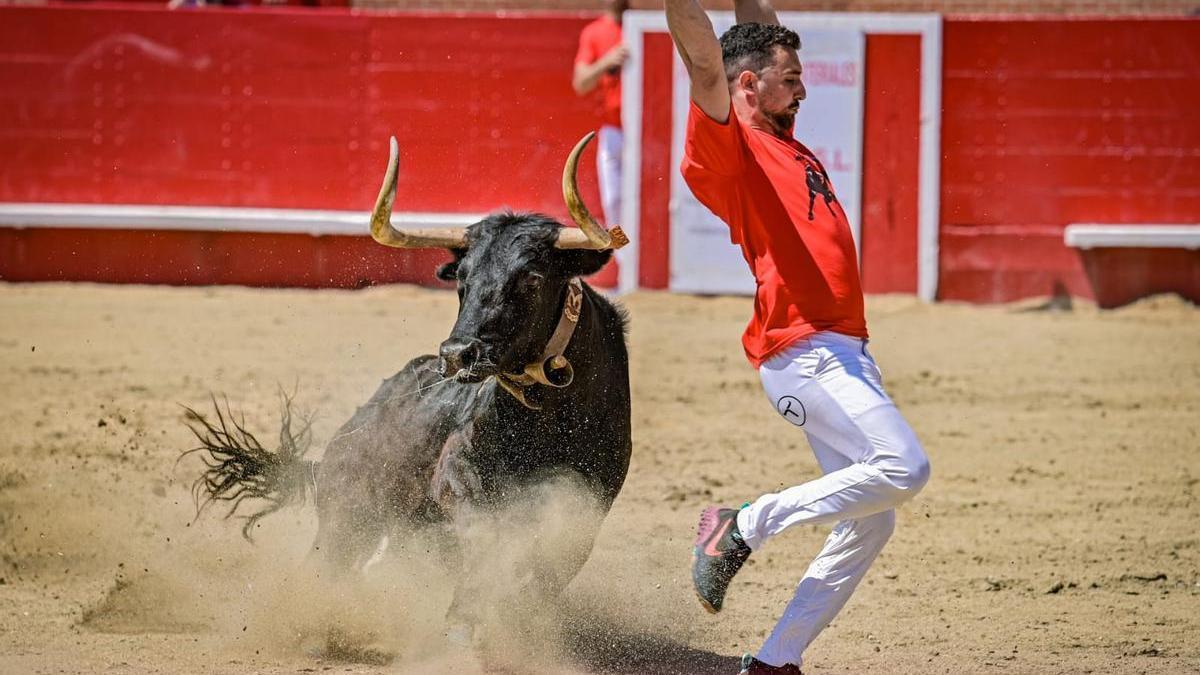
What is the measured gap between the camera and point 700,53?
3410 mm

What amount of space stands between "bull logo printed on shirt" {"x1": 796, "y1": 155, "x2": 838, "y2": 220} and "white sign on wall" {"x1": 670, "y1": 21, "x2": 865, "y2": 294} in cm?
663

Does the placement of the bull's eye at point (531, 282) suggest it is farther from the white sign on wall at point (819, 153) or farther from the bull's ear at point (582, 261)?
the white sign on wall at point (819, 153)

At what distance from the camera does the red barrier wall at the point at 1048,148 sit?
10375mm

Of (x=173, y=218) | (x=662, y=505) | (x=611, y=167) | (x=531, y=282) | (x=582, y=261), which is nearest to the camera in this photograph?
(x=531, y=282)

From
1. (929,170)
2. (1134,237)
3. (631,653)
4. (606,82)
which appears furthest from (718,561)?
(1134,237)

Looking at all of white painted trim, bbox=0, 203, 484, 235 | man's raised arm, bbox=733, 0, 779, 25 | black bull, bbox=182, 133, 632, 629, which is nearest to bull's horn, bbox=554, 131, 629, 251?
black bull, bbox=182, 133, 632, 629

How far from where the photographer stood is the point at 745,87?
3.74 metres

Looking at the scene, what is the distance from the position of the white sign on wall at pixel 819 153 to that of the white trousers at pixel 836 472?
6.69 metres

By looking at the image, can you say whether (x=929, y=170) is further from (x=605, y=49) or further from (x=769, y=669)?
(x=769, y=669)

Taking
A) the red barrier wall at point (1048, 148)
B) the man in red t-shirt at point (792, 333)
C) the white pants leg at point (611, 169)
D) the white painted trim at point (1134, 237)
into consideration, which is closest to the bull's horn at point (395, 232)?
the man in red t-shirt at point (792, 333)

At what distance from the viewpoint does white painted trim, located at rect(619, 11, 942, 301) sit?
10367mm

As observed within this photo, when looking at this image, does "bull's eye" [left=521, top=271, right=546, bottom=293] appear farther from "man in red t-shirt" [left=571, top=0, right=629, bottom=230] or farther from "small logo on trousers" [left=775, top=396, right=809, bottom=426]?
"man in red t-shirt" [left=571, top=0, right=629, bottom=230]

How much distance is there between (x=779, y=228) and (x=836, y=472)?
55 cm

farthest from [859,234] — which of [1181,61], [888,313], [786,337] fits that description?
[786,337]
